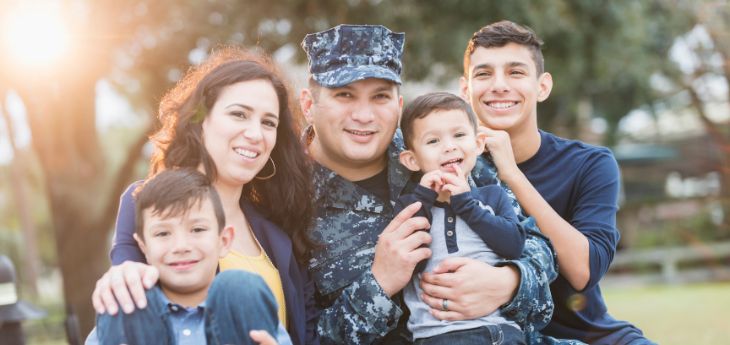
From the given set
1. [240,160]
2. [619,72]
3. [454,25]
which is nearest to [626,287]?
[619,72]

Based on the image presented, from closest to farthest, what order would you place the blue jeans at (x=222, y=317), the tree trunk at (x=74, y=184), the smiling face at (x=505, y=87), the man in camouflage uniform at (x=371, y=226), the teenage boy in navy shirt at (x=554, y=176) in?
the blue jeans at (x=222, y=317), the man in camouflage uniform at (x=371, y=226), the teenage boy in navy shirt at (x=554, y=176), the smiling face at (x=505, y=87), the tree trunk at (x=74, y=184)

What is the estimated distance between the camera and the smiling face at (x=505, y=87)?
3.99 metres

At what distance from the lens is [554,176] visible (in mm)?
3941

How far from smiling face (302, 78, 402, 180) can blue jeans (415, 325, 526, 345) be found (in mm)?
918

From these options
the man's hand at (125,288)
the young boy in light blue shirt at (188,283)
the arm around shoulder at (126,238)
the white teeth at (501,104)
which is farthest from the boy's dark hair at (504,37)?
the man's hand at (125,288)

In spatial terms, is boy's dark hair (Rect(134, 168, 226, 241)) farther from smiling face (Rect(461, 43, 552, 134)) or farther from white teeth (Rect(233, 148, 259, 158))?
smiling face (Rect(461, 43, 552, 134))

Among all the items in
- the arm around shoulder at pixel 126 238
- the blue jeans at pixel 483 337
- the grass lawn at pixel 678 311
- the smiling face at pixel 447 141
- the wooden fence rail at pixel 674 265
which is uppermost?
the smiling face at pixel 447 141

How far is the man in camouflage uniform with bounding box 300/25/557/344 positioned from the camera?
3279 mm

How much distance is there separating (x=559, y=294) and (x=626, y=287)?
1651 cm

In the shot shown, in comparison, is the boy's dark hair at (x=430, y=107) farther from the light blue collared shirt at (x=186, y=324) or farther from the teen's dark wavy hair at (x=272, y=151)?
the light blue collared shirt at (x=186, y=324)

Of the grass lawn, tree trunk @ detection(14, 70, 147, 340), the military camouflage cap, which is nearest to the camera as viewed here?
the military camouflage cap

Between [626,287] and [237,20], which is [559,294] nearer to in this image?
[237,20]

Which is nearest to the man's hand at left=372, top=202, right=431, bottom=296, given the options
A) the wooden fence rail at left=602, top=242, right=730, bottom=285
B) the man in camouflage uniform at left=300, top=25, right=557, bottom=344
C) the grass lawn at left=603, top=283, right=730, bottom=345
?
the man in camouflage uniform at left=300, top=25, right=557, bottom=344

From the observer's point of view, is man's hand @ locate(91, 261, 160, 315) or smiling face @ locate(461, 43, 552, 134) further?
smiling face @ locate(461, 43, 552, 134)
